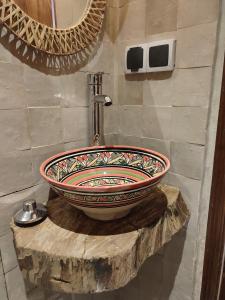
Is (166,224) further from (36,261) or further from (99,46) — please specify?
(99,46)

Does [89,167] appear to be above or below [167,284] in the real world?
above

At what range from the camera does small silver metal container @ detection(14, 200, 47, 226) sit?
1.96ft

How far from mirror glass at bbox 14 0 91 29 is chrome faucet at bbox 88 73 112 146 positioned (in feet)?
0.63

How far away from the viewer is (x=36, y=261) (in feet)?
1.64

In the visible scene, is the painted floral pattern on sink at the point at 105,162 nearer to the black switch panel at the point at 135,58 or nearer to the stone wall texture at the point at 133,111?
the stone wall texture at the point at 133,111

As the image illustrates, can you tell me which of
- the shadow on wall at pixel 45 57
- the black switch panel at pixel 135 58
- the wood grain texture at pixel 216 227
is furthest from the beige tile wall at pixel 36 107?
the wood grain texture at pixel 216 227

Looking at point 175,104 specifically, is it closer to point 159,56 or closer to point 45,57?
point 159,56

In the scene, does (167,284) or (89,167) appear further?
(167,284)

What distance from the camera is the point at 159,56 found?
75 cm

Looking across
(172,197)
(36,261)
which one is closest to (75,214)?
(36,261)

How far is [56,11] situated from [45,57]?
15 centimetres

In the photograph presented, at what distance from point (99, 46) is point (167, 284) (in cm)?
102

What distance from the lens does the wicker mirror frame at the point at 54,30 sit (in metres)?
0.58

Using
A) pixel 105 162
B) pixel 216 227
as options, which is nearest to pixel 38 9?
pixel 105 162
